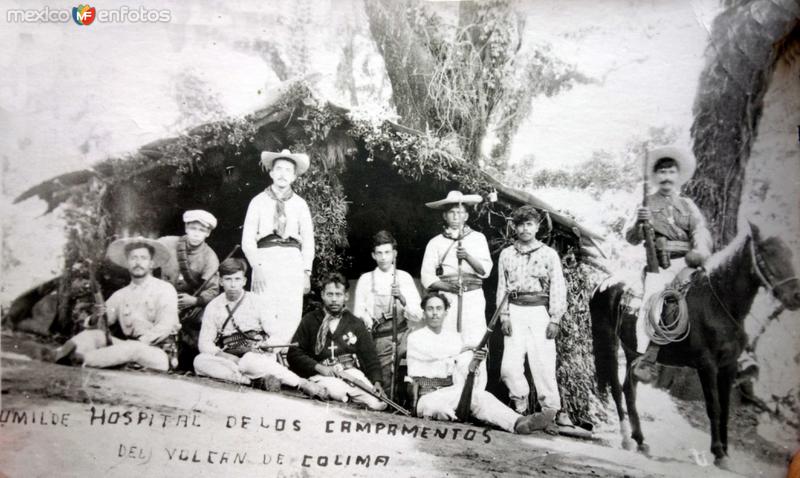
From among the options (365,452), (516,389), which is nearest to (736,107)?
(516,389)

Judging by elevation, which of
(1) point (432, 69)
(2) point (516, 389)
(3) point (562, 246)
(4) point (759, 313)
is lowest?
(2) point (516, 389)

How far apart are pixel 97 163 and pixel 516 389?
437cm

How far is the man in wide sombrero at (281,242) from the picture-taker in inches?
228

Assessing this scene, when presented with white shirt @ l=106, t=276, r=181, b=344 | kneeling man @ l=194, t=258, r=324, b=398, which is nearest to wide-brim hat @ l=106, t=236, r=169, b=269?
white shirt @ l=106, t=276, r=181, b=344

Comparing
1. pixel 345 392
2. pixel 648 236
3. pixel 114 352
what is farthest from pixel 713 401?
pixel 114 352

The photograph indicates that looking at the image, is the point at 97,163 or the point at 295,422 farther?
the point at 97,163

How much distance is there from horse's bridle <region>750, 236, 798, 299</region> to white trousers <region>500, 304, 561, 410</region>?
6.15 ft

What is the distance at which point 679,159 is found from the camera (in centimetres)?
573

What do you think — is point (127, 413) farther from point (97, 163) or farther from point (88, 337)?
point (97, 163)

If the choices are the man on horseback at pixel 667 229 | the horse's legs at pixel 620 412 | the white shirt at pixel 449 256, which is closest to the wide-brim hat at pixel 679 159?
the man on horseback at pixel 667 229

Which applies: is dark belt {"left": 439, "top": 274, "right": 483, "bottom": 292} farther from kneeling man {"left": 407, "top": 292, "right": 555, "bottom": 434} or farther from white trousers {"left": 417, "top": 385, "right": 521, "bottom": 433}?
white trousers {"left": 417, "top": 385, "right": 521, "bottom": 433}

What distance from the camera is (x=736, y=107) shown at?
224 inches

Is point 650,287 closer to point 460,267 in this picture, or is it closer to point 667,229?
point 667,229

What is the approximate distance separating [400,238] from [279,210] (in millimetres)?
1138
